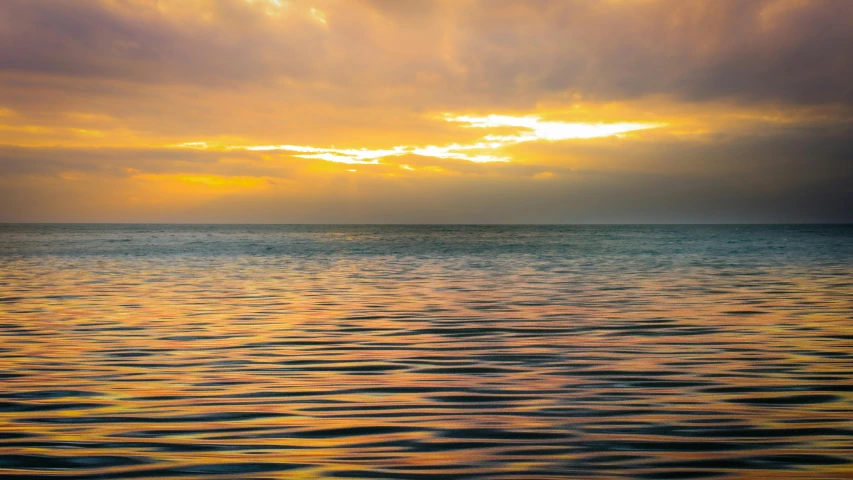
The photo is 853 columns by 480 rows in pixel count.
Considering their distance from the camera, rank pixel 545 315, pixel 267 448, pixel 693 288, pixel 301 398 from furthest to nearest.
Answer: pixel 693 288
pixel 545 315
pixel 301 398
pixel 267 448

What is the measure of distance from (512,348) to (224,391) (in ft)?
17.7

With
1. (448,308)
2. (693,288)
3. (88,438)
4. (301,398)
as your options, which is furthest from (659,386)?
(693,288)

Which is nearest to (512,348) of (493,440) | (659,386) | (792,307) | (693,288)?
(659,386)

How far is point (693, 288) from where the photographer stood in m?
26.8

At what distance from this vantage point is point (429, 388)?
10352mm

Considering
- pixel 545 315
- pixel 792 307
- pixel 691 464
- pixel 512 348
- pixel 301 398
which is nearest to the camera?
pixel 691 464

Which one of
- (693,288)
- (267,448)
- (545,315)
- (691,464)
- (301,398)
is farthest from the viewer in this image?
(693,288)

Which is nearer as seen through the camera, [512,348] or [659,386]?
[659,386]

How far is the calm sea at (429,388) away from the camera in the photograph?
7.06m

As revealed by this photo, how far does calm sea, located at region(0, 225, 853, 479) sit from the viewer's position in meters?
7.06

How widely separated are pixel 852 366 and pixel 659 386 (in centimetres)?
356

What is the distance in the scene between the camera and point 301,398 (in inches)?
382

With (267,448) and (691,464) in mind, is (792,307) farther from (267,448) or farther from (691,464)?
(267,448)

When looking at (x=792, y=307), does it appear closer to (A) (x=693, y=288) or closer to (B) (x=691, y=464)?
(A) (x=693, y=288)
